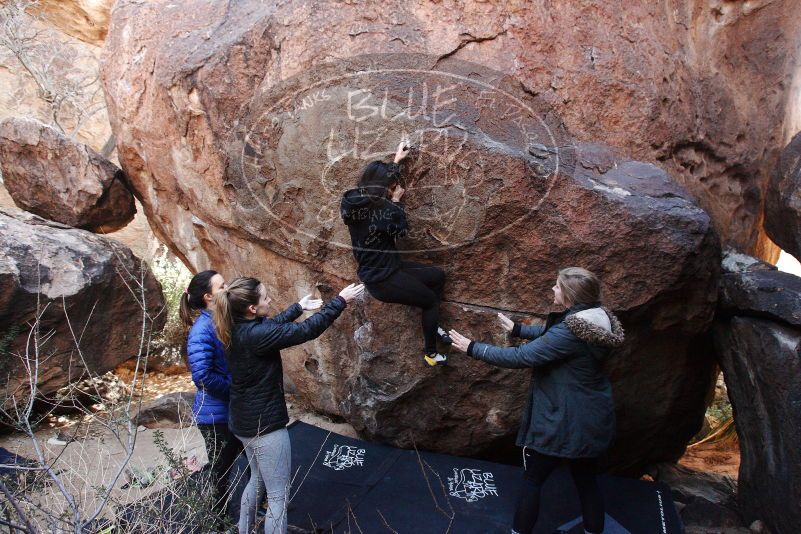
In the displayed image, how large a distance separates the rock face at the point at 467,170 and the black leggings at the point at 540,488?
0.86m

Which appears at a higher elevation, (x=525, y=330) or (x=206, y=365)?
(x=525, y=330)

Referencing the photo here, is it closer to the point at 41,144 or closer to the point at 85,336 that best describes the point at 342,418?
the point at 85,336

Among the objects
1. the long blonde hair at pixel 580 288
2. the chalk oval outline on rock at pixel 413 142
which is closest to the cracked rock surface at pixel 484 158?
the chalk oval outline on rock at pixel 413 142

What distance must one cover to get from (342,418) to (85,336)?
7.01ft

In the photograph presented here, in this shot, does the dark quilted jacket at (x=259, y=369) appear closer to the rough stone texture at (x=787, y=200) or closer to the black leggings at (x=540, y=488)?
the black leggings at (x=540, y=488)

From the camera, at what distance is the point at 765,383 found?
336 cm

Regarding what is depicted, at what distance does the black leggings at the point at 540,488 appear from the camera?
278 cm

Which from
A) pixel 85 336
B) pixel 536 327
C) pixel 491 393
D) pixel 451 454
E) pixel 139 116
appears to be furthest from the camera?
pixel 85 336

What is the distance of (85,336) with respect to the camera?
4.98 metres

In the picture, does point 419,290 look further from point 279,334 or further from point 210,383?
point 210,383

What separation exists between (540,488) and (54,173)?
15.2 feet

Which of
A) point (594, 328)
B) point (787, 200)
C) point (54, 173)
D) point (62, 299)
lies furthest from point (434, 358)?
point (54, 173)

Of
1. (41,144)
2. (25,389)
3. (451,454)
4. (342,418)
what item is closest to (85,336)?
(25,389)

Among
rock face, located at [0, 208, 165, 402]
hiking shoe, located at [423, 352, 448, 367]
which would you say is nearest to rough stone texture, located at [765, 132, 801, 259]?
hiking shoe, located at [423, 352, 448, 367]
